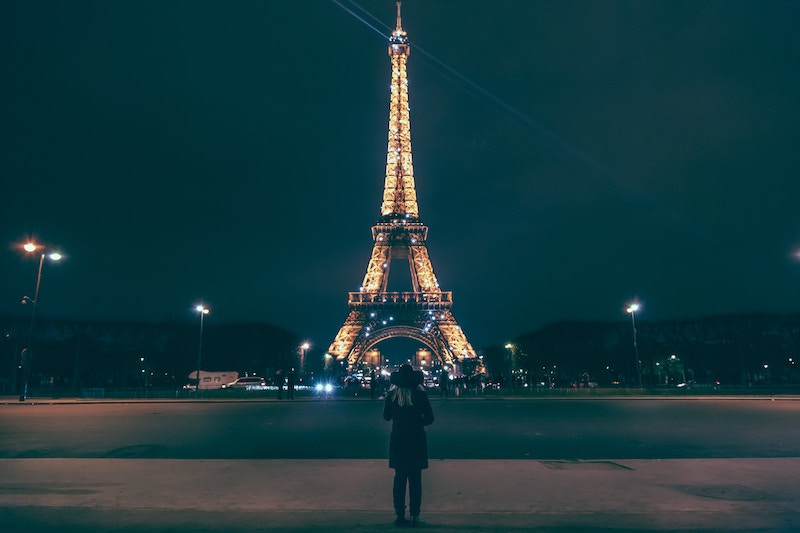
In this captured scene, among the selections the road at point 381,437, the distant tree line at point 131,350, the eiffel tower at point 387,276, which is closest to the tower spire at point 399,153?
the eiffel tower at point 387,276

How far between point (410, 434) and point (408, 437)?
4 cm

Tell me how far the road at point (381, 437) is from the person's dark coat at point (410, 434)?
15.3 ft

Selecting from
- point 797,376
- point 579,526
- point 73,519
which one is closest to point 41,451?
point 73,519

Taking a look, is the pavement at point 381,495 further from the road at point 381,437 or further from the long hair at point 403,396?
the road at point 381,437

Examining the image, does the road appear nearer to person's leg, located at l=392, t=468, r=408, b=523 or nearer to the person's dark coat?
the person's dark coat

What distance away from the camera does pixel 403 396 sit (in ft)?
21.0

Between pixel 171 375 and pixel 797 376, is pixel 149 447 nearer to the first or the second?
pixel 171 375

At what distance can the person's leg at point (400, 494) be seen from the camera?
5.80 m

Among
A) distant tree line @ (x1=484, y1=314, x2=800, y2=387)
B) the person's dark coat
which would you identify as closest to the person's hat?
the person's dark coat

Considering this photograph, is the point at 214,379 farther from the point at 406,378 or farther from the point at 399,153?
the point at 406,378

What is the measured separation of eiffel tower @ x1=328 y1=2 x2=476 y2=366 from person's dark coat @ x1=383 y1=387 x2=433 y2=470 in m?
57.0

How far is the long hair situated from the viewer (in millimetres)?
6340

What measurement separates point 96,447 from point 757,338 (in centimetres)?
7207

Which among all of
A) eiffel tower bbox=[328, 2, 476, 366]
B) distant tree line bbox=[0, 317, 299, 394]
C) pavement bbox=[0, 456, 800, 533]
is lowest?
pavement bbox=[0, 456, 800, 533]
